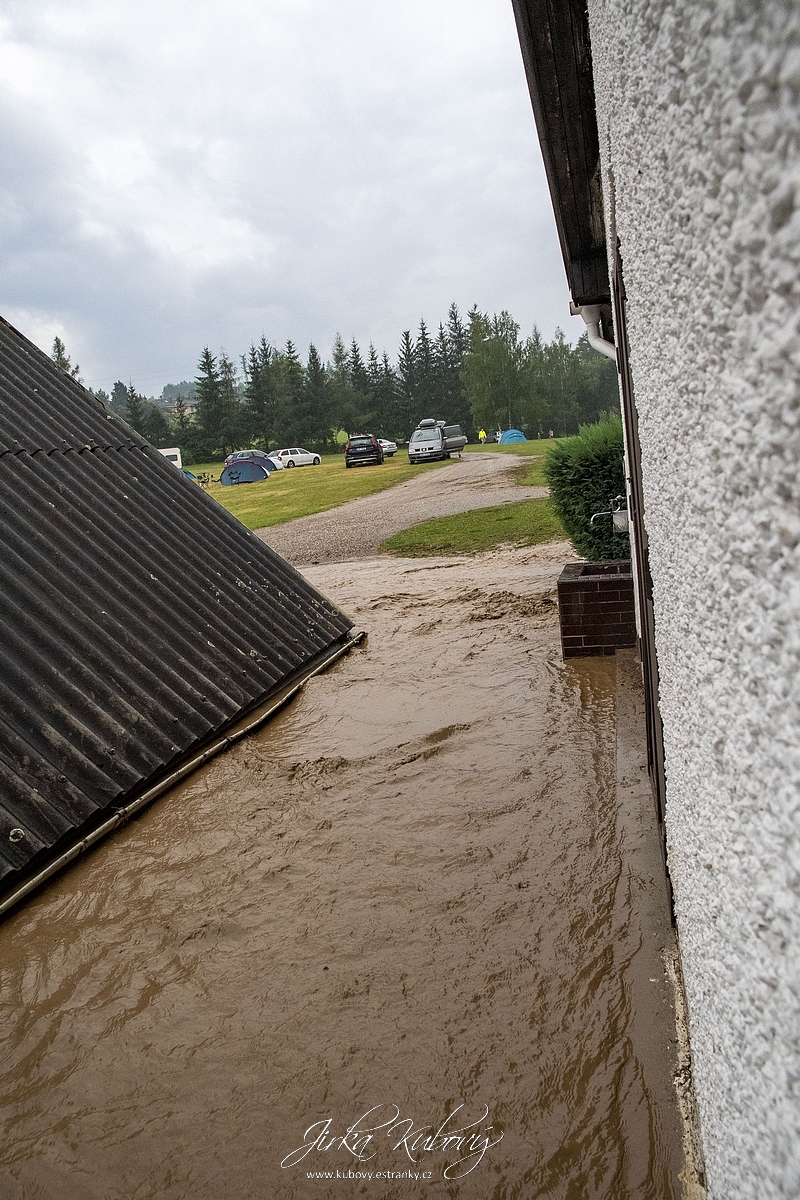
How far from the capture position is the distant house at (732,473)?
0.67m

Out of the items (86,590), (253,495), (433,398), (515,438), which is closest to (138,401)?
(433,398)

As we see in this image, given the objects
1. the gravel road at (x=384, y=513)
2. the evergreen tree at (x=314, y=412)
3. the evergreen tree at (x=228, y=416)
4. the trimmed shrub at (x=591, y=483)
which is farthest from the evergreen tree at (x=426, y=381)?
the trimmed shrub at (x=591, y=483)

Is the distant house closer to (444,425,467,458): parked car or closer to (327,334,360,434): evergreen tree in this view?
(444,425,467,458): parked car

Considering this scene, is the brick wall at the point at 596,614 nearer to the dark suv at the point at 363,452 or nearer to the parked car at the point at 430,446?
the parked car at the point at 430,446

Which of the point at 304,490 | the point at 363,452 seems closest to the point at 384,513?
the point at 304,490

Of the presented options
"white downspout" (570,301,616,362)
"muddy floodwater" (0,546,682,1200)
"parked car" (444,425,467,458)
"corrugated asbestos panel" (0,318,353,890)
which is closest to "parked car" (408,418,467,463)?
"parked car" (444,425,467,458)

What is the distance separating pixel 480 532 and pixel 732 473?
15.3 meters

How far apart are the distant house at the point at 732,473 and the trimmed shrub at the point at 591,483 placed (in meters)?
7.32

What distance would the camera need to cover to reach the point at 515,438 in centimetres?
5378

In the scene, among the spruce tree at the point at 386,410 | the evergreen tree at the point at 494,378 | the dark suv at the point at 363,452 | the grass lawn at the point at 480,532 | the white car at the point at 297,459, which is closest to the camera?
the grass lawn at the point at 480,532

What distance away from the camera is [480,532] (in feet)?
52.5

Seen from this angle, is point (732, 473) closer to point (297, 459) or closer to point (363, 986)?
point (363, 986)

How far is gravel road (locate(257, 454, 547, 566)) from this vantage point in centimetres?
1705

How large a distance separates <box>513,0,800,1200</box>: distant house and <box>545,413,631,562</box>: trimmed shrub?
7321mm
